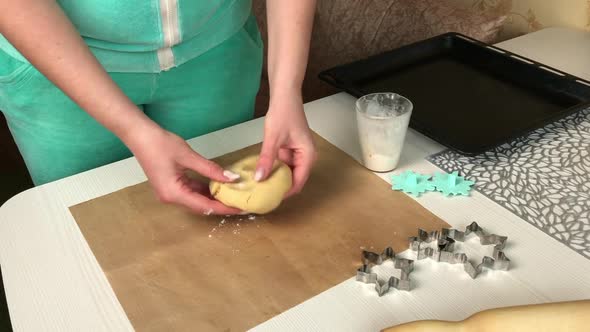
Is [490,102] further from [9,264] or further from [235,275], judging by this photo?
[9,264]

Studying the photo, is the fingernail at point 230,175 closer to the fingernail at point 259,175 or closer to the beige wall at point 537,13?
the fingernail at point 259,175

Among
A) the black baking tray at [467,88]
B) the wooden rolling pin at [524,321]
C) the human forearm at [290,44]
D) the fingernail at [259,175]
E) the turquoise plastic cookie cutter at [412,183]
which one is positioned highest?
the human forearm at [290,44]

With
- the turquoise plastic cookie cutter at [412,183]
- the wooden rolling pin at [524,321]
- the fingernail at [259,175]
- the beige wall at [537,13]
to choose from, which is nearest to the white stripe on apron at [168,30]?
the fingernail at [259,175]

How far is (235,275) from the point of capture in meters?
0.65

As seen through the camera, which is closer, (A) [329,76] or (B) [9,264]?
(B) [9,264]

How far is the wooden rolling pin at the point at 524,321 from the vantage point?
0.51 metres

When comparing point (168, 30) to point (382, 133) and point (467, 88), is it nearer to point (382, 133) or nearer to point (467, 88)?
point (382, 133)

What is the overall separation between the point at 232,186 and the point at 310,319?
0.20 meters

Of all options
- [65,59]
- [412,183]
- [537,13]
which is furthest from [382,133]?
[537,13]

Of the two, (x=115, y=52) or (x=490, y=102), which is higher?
(x=115, y=52)

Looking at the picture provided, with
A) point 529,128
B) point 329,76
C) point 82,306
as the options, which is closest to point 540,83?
point 529,128

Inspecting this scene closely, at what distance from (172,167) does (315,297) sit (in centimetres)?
23

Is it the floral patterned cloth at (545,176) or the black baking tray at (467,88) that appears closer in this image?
the floral patterned cloth at (545,176)

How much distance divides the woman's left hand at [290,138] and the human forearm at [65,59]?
6.0 inches
